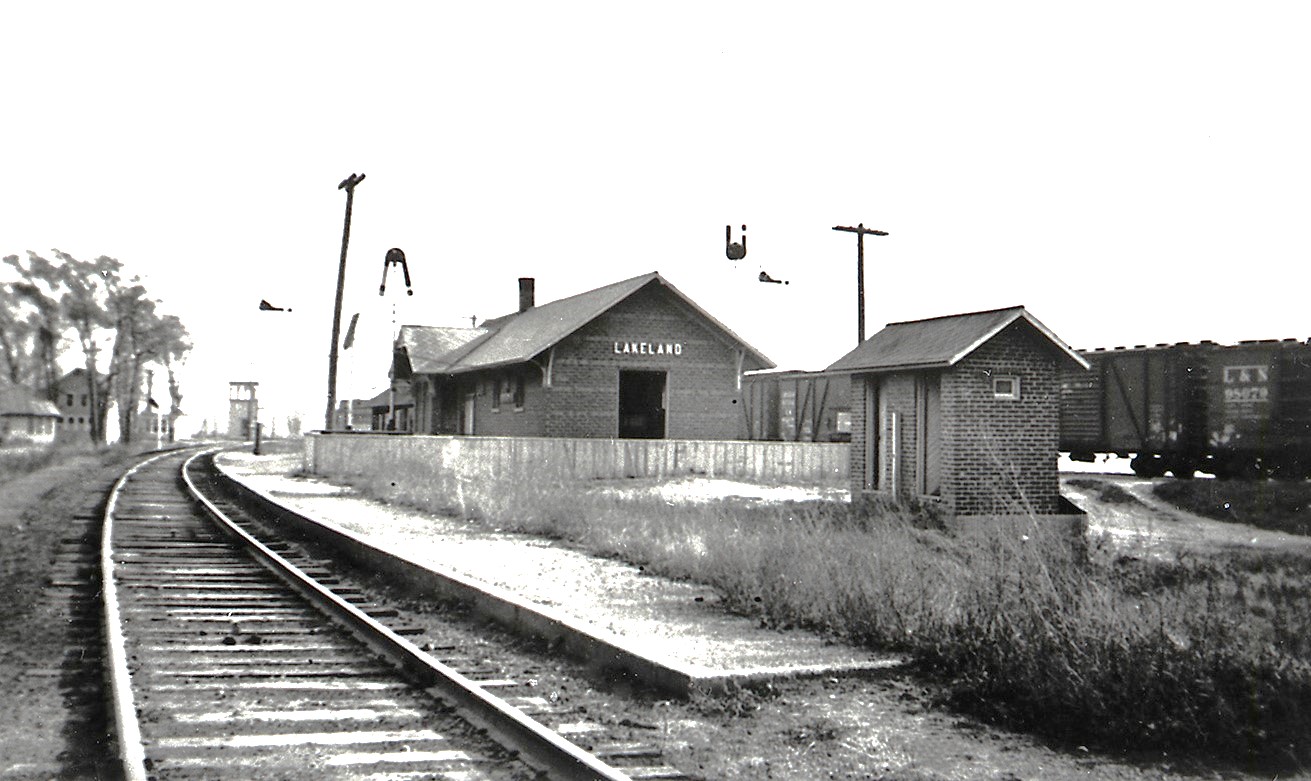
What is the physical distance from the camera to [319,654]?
7695mm

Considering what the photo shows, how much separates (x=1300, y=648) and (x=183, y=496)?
70.7 ft

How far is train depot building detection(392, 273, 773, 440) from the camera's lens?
94.5ft

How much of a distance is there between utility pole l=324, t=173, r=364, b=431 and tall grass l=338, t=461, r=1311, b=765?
2182 cm

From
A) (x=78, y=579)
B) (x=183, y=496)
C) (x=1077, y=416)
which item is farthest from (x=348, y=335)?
(x=78, y=579)

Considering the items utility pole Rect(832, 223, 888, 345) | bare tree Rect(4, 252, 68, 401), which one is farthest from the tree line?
utility pole Rect(832, 223, 888, 345)

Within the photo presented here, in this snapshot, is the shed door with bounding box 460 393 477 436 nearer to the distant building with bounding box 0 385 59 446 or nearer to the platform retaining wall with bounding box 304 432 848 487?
the platform retaining wall with bounding box 304 432 848 487

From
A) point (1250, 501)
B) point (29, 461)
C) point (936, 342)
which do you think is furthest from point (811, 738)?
point (29, 461)

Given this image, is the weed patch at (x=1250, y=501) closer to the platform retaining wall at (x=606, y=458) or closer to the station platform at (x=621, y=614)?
the platform retaining wall at (x=606, y=458)

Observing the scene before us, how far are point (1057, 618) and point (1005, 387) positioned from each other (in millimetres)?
10539

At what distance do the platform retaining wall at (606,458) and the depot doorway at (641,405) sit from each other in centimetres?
510

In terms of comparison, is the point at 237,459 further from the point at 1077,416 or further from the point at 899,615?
the point at 899,615

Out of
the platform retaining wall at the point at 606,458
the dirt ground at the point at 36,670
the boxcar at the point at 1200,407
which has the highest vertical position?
the boxcar at the point at 1200,407

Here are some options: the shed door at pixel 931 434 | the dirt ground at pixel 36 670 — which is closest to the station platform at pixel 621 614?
the dirt ground at pixel 36 670

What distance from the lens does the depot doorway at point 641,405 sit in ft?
105
